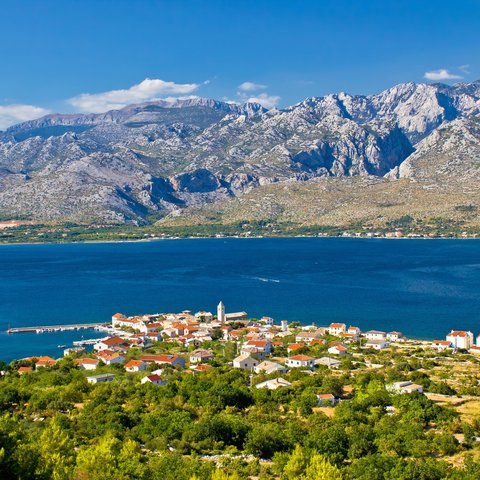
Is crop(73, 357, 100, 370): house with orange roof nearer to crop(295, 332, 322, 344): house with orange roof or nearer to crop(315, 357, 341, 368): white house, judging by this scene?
crop(315, 357, 341, 368): white house

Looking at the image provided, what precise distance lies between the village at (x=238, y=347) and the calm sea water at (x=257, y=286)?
573cm

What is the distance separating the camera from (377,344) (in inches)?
1996

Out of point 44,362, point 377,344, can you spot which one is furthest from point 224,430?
→ point 377,344

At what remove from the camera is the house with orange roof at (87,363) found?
143ft

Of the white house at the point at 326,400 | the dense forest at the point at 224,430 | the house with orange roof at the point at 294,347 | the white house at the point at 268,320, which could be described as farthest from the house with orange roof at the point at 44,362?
the white house at the point at 268,320

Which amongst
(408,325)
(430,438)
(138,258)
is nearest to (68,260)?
(138,258)

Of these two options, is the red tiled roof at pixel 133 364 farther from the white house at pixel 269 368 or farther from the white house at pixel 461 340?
the white house at pixel 461 340

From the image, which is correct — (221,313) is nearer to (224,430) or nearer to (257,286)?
(257,286)

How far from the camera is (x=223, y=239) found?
194 metres

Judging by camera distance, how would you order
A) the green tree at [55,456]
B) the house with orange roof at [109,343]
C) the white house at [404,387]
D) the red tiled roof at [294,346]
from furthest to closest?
the house with orange roof at [109,343] → the red tiled roof at [294,346] → the white house at [404,387] → the green tree at [55,456]

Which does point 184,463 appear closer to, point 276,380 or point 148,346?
point 276,380

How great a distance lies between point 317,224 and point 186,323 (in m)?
141

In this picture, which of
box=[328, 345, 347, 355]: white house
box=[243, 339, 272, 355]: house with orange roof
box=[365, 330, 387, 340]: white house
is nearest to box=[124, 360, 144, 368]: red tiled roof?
box=[243, 339, 272, 355]: house with orange roof

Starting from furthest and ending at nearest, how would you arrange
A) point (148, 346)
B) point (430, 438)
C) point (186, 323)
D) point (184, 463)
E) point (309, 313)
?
point (309, 313), point (186, 323), point (148, 346), point (430, 438), point (184, 463)
